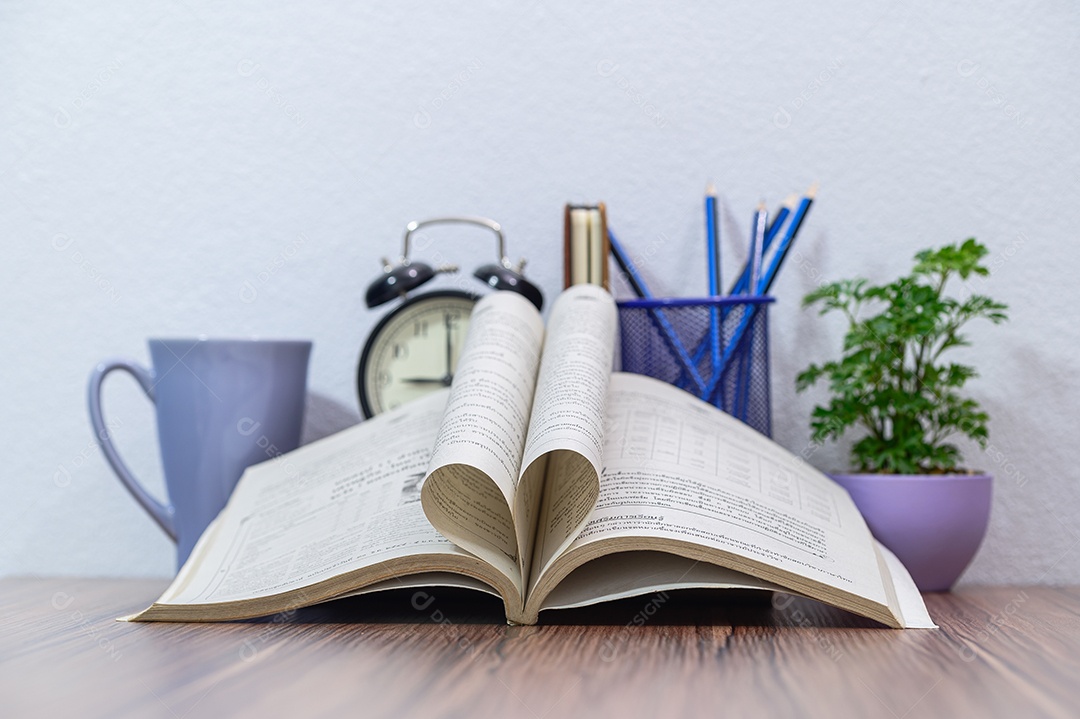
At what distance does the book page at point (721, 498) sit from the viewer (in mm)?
436

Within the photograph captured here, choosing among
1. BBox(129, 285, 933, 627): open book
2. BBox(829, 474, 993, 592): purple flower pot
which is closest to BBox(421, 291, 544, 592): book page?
BBox(129, 285, 933, 627): open book

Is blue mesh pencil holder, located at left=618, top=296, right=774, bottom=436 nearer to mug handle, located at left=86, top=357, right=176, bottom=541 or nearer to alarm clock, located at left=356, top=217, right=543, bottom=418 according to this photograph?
alarm clock, located at left=356, top=217, right=543, bottom=418

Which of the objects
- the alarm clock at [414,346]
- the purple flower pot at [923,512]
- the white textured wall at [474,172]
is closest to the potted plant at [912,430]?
the purple flower pot at [923,512]

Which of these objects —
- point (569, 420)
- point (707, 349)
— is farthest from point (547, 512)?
point (707, 349)

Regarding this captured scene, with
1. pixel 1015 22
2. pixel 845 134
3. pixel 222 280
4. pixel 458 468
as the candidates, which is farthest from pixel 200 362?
pixel 1015 22

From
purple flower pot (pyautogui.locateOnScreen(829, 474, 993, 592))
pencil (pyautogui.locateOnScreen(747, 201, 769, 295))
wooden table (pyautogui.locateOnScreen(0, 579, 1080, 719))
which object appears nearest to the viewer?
wooden table (pyautogui.locateOnScreen(0, 579, 1080, 719))

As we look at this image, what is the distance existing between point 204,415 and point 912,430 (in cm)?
57

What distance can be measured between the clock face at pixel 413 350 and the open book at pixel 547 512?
0.43ft

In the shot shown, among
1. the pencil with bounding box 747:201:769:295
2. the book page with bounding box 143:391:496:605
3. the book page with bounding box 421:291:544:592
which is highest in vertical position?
the pencil with bounding box 747:201:769:295

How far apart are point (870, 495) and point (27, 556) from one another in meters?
0.80

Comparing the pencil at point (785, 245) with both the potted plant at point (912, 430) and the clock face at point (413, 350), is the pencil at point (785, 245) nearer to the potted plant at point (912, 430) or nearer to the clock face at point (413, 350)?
the potted plant at point (912, 430)

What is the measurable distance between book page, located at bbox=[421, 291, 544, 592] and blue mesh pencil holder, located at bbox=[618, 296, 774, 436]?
0.59 feet

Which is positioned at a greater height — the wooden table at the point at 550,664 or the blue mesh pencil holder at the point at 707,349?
the blue mesh pencil holder at the point at 707,349

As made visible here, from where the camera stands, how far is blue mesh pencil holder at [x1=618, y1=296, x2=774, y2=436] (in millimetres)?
670
